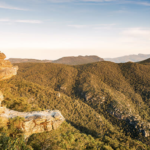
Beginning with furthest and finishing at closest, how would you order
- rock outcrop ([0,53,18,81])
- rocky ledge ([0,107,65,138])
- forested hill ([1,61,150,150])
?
forested hill ([1,61,150,150])
rock outcrop ([0,53,18,81])
rocky ledge ([0,107,65,138])

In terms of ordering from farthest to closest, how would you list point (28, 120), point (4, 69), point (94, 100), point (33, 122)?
1. point (94, 100)
2. point (4, 69)
3. point (33, 122)
4. point (28, 120)

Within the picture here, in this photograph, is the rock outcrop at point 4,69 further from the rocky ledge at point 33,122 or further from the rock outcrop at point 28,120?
the rocky ledge at point 33,122

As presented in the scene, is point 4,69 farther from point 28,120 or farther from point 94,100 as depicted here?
point 94,100

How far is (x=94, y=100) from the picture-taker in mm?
91625

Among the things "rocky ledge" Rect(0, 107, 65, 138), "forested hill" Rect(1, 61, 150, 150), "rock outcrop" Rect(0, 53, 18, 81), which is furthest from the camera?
"forested hill" Rect(1, 61, 150, 150)

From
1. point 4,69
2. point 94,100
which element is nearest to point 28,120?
point 4,69

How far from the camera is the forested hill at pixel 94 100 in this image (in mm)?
36719

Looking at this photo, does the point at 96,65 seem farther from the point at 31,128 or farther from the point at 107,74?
the point at 31,128

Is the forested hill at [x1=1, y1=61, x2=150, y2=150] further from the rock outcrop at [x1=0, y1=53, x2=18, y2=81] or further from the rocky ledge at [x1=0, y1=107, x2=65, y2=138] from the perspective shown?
the rock outcrop at [x1=0, y1=53, x2=18, y2=81]

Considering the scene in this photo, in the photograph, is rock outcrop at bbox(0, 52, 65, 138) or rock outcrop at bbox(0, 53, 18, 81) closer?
rock outcrop at bbox(0, 52, 65, 138)

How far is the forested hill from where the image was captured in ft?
120

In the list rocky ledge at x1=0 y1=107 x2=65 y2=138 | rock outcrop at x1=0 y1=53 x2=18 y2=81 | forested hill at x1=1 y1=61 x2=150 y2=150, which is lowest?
forested hill at x1=1 y1=61 x2=150 y2=150

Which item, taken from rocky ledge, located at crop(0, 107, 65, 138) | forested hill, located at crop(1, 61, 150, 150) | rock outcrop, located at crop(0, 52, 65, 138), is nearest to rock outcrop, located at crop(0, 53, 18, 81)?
rock outcrop, located at crop(0, 52, 65, 138)

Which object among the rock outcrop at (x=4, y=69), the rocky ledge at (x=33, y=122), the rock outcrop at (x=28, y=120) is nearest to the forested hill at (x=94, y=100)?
the rocky ledge at (x=33, y=122)
